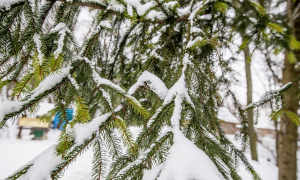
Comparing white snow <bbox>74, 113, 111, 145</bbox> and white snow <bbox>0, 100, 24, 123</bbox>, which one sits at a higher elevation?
white snow <bbox>0, 100, 24, 123</bbox>

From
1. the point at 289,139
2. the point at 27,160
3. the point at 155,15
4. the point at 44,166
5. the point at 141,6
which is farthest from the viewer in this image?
the point at 27,160

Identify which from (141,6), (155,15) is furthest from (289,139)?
(141,6)

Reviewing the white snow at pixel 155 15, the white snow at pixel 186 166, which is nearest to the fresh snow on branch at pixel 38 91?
the white snow at pixel 186 166

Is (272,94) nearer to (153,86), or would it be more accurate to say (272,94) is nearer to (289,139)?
(153,86)

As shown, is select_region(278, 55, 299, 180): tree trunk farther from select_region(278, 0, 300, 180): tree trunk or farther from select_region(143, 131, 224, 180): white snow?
select_region(143, 131, 224, 180): white snow

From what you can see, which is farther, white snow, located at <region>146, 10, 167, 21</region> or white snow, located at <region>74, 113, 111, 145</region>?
white snow, located at <region>146, 10, 167, 21</region>

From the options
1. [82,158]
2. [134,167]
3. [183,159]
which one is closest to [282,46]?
[183,159]

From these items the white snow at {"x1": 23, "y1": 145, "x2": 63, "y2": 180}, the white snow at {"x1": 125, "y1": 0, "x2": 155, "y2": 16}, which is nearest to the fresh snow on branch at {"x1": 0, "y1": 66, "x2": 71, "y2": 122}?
the white snow at {"x1": 23, "y1": 145, "x2": 63, "y2": 180}

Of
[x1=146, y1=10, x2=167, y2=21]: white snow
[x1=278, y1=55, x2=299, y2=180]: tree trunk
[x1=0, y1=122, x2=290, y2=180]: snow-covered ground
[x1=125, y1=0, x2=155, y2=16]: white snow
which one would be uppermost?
[x1=146, y1=10, x2=167, y2=21]: white snow

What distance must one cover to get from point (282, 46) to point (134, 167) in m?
1.35

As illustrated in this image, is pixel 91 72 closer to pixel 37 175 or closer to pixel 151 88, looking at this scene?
pixel 151 88

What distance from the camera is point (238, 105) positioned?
1.21m

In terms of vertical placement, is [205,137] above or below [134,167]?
above

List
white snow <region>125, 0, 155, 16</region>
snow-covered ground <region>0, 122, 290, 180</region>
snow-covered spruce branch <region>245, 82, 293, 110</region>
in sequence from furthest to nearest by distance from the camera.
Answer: snow-covered ground <region>0, 122, 290, 180</region>, snow-covered spruce branch <region>245, 82, 293, 110</region>, white snow <region>125, 0, 155, 16</region>
